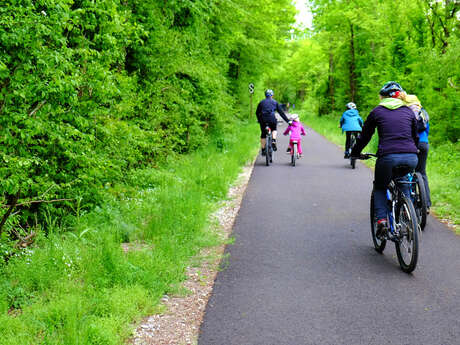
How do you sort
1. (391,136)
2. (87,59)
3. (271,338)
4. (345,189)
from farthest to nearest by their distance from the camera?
1. (345,189)
2. (87,59)
3. (391,136)
4. (271,338)

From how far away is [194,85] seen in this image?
521 inches

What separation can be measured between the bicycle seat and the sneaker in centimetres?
57

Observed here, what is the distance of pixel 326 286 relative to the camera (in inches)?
184

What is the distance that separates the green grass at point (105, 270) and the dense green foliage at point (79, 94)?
58cm

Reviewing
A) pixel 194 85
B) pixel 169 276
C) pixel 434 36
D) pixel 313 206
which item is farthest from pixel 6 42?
pixel 434 36

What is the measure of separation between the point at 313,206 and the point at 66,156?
4709 mm

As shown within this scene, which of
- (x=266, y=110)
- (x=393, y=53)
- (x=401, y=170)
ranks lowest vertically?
(x=401, y=170)

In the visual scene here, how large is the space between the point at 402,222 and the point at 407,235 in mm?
171

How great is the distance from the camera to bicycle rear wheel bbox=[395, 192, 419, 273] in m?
4.75

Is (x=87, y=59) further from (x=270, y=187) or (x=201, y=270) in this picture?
(x=270, y=187)

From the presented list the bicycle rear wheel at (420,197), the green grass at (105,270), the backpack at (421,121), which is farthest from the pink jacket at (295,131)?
the backpack at (421,121)

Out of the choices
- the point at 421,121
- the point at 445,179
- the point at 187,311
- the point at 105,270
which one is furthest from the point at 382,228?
the point at 445,179

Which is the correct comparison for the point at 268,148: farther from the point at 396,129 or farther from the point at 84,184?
the point at 396,129

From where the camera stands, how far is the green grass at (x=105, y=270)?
3445 mm
